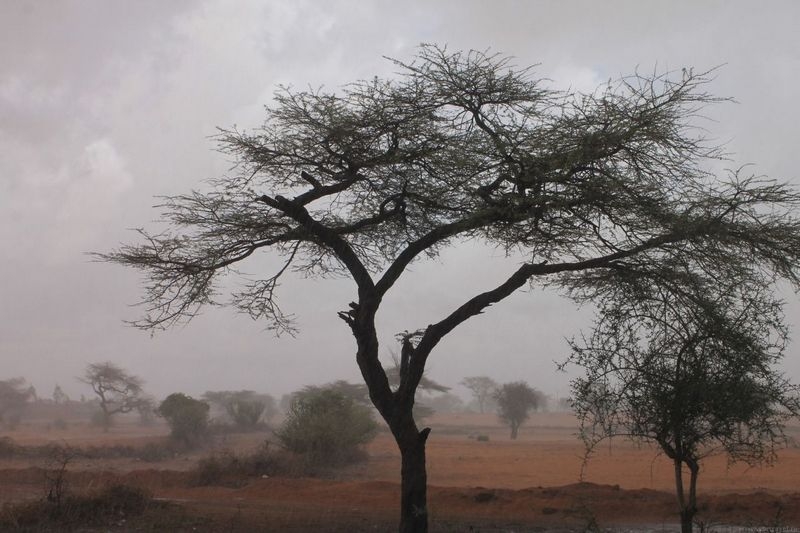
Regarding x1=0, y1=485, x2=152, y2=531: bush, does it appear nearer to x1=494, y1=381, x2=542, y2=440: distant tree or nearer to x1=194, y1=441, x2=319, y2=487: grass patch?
x1=194, y1=441, x2=319, y2=487: grass patch

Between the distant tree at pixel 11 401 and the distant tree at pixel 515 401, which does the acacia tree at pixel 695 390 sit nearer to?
the distant tree at pixel 515 401

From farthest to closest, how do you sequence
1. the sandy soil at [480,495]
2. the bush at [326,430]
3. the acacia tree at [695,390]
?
1. the bush at [326,430]
2. the sandy soil at [480,495]
3. the acacia tree at [695,390]

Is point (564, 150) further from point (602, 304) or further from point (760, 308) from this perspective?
point (760, 308)

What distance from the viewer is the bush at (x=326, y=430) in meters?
24.7

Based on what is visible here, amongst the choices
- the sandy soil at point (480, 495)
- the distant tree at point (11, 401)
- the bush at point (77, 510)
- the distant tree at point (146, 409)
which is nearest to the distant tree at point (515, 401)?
the sandy soil at point (480, 495)

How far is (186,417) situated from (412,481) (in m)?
26.7

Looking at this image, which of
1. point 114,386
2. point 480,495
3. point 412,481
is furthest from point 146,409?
point 412,481

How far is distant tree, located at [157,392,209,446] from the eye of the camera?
35.3 m

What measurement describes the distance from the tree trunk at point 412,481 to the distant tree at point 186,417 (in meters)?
26.4

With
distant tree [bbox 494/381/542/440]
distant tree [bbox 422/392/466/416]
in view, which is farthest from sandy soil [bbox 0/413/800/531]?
distant tree [bbox 422/392/466/416]

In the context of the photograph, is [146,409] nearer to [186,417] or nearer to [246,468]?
[186,417]

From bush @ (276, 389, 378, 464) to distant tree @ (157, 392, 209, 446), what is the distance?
9.17m

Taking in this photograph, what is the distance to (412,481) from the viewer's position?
36.3 feet

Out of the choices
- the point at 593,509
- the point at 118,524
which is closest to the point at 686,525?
the point at 593,509
